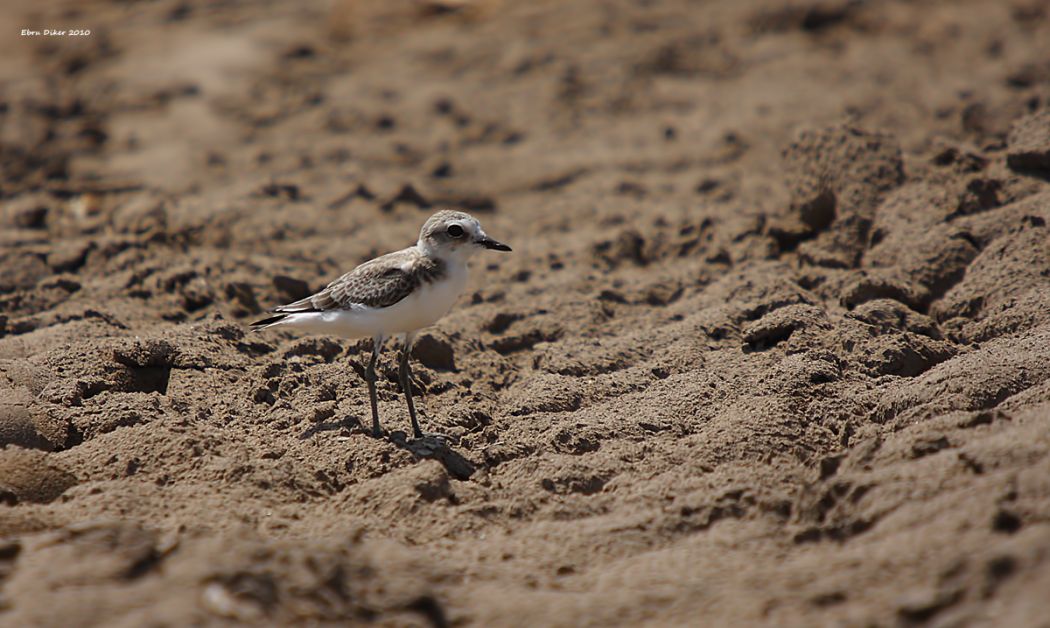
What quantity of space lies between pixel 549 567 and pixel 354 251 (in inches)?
208

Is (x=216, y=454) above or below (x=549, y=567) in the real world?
→ above

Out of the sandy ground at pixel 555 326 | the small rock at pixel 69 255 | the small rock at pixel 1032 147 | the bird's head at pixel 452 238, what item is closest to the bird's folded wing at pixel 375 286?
the bird's head at pixel 452 238

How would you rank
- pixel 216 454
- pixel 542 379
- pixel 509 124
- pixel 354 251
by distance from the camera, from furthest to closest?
pixel 509 124 → pixel 354 251 → pixel 542 379 → pixel 216 454

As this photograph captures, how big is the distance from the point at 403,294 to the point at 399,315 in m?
0.15

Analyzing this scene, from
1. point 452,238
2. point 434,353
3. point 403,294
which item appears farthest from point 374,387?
point 452,238

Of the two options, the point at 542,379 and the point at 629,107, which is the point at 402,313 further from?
the point at 629,107

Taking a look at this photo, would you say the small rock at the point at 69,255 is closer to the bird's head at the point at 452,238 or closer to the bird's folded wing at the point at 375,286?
the bird's folded wing at the point at 375,286

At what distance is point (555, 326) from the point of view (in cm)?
718

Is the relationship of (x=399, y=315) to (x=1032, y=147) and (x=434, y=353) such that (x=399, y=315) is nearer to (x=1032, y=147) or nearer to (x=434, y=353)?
(x=434, y=353)

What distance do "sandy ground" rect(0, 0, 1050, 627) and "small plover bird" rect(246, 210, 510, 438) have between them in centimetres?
38

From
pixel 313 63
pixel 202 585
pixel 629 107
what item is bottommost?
pixel 202 585

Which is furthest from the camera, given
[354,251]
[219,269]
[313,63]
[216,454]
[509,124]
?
[313,63]

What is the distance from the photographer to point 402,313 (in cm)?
589

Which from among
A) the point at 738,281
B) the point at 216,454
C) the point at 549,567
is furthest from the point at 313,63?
the point at 549,567
